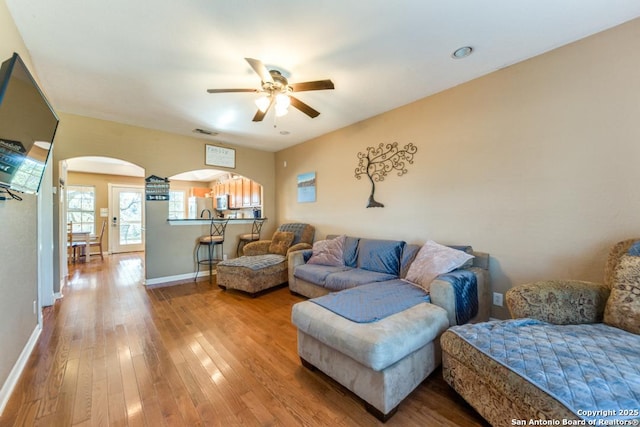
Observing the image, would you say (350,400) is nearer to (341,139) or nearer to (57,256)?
(341,139)

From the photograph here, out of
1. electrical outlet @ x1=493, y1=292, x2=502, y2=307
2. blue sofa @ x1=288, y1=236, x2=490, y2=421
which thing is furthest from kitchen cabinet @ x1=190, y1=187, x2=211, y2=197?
electrical outlet @ x1=493, y1=292, x2=502, y2=307

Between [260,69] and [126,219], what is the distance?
780 centimetres

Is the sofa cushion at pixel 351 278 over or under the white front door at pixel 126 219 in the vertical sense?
under

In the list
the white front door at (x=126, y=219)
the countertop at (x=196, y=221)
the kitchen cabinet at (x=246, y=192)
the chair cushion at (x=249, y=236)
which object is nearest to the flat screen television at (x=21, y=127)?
the countertop at (x=196, y=221)

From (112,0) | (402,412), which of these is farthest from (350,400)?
(112,0)

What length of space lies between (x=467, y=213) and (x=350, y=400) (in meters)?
2.18

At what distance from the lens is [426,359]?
1700 mm

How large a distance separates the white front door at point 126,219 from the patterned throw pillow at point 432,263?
8311mm

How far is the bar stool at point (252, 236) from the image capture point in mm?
5039

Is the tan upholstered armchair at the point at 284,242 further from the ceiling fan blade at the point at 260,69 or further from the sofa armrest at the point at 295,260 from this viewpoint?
the ceiling fan blade at the point at 260,69

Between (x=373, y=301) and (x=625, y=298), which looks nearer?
(x=625, y=298)

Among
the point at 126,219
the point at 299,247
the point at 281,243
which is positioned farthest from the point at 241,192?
the point at 126,219

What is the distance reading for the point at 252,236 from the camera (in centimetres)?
512

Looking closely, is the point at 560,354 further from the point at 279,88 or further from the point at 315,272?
the point at 279,88
